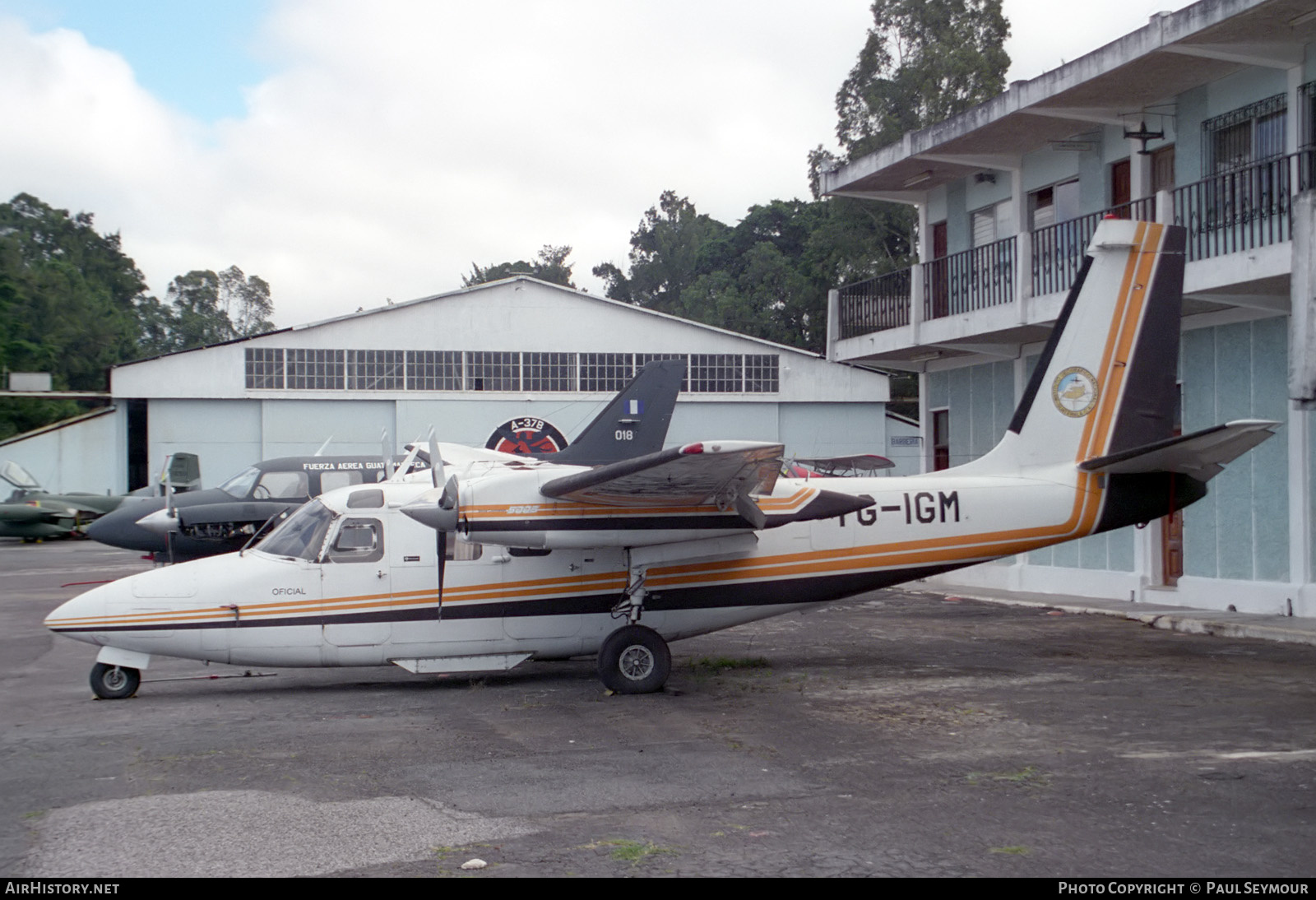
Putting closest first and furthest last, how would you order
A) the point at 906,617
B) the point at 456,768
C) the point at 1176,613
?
1. the point at 456,768
2. the point at 1176,613
3. the point at 906,617

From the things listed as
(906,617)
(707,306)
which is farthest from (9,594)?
(707,306)

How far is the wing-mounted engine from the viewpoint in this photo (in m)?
9.95

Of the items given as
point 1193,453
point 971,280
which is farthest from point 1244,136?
point 1193,453

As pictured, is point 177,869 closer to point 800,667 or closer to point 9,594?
point 800,667

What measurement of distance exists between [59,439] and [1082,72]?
133 feet

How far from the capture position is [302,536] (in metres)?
11.2

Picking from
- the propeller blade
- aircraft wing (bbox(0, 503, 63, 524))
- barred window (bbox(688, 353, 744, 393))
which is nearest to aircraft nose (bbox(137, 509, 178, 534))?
the propeller blade

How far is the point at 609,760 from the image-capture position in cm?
796

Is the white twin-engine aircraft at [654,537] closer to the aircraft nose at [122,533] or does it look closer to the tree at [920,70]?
the aircraft nose at [122,533]

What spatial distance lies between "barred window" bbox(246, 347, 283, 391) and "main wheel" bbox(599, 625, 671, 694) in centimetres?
3309

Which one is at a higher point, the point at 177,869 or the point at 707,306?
the point at 707,306

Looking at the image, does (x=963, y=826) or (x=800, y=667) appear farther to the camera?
(x=800, y=667)

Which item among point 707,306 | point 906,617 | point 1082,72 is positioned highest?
point 707,306

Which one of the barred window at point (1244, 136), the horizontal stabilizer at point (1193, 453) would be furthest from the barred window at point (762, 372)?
the horizontal stabilizer at point (1193, 453)
